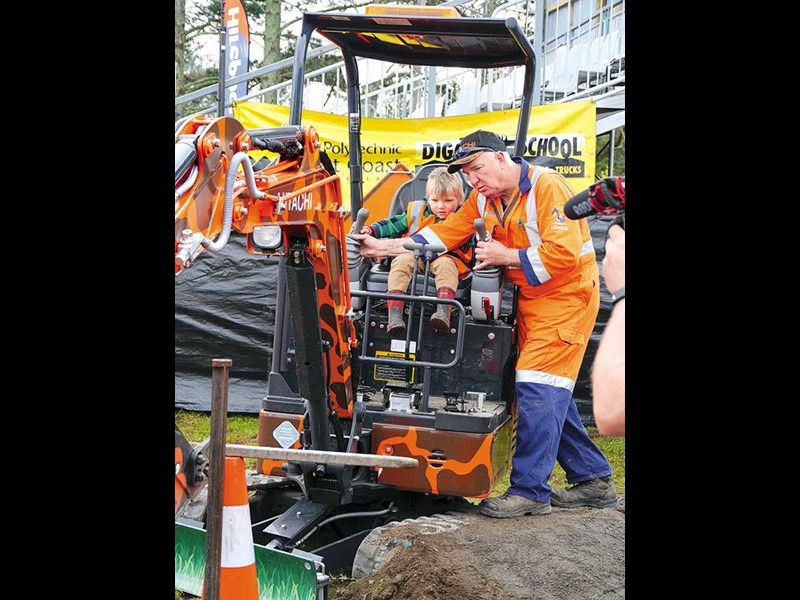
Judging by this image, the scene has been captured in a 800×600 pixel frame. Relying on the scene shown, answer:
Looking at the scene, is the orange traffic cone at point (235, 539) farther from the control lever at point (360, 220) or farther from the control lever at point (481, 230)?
the control lever at point (360, 220)

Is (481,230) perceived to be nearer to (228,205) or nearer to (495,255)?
(495,255)

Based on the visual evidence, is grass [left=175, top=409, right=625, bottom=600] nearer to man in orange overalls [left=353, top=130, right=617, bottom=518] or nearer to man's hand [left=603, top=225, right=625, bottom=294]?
man in orange overalls [left=353, top=130, right=617, bottom=518]

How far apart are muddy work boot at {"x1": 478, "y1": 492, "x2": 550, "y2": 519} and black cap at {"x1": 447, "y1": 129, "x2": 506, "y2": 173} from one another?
1.46m

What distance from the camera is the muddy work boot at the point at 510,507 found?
420 cm

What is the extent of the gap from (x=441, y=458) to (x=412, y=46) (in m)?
1.91

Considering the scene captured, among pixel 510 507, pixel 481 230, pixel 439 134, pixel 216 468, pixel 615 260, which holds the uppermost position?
pixel 439 134

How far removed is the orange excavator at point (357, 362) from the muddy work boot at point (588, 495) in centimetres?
35

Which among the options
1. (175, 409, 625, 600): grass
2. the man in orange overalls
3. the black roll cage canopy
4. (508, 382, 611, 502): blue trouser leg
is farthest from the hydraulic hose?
(175, 409, 625, 600): grass

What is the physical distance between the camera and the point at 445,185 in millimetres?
4523

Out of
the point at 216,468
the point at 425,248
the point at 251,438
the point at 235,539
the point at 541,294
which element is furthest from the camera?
the point at 251,438

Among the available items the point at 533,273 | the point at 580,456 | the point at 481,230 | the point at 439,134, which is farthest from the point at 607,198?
the point at 439,134

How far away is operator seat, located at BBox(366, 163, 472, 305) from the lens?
14.7 ft
